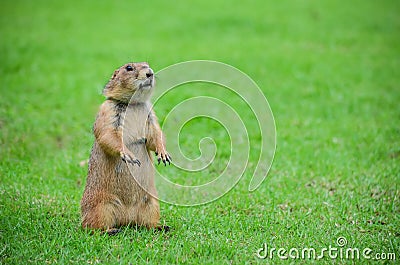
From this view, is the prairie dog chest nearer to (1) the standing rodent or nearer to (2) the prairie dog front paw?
(1) the standing rodent

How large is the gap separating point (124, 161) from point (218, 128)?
459 cm

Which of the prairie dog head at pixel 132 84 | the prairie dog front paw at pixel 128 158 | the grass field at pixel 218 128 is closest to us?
the prairie dog front paw at pixel 128 158

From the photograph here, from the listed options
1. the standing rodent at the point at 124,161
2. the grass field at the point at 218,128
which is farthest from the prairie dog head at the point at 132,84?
the grass field at the point at 218,128

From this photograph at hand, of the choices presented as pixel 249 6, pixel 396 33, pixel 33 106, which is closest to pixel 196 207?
pixel 33 106

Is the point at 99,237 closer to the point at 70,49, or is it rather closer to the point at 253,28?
the point at 70,49

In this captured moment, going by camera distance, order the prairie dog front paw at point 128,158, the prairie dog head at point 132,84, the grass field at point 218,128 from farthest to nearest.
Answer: the grass field at point 218,128, the prairie dog head at point 132,84, the prairie dog front paw at point 128,158

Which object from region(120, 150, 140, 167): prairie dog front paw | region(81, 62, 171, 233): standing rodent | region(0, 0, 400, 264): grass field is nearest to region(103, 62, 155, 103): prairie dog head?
region(81, 62, 171, 233): standing rodent

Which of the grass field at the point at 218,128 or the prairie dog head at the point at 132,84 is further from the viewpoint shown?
the grass field at the point at 218,128

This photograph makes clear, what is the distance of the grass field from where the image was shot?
5129 millimetres

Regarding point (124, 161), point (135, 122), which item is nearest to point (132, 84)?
point (135, 122)

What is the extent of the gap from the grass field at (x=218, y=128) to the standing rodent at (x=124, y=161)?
20 cm

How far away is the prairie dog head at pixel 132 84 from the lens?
5027 mm

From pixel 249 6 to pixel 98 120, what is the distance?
14.7 metres

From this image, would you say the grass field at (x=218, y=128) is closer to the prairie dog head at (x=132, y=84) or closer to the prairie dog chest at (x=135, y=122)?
the prairie dog chest at (x=135, y=122)
